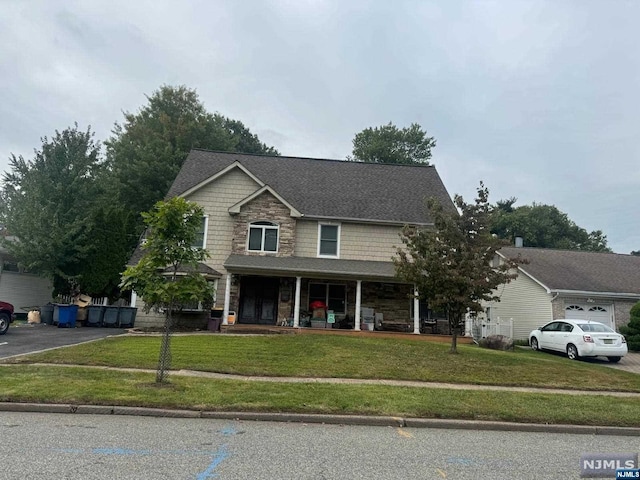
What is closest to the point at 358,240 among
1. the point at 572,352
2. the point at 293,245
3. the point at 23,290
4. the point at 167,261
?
the point at 293,245

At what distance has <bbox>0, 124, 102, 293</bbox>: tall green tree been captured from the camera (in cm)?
2147

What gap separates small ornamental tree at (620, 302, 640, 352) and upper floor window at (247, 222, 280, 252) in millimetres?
16450

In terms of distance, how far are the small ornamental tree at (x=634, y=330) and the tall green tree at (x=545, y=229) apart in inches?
1291

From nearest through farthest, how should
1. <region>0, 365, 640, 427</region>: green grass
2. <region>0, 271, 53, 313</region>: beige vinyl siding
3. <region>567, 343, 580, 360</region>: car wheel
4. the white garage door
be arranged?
1. <region>0, 365, 640, 427</region>: green grass
2. <region>567, 343, 580, 360</region>: car wheel
3. the white garage door
4. <region>0, 271, 53, 313</region>: beige vinyl siding

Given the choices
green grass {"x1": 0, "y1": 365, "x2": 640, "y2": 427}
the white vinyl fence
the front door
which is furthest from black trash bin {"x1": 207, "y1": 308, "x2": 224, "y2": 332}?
the white vinyl fence

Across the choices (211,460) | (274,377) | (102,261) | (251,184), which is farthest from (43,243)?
(211,460)

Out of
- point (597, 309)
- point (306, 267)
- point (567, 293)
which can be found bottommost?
point (597, 309)

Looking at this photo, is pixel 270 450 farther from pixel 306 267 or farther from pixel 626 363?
pixel 626 363

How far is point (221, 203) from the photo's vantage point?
21.4 m

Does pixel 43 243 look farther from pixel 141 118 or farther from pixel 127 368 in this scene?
pixel 141 118

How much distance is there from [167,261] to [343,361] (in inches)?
220

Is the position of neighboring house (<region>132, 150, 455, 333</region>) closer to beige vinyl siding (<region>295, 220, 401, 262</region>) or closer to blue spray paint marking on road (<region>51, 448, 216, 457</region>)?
beige vinyl siding (<region>295, 220, 401, 262</region>)

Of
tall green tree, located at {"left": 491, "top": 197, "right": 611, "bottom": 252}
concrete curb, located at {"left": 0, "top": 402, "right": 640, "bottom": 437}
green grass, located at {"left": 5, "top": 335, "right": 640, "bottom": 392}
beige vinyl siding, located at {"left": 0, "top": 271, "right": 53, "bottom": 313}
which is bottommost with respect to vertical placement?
concrete curb, located at {"left": 0, "top": 402, "right": 640, "bottom": 437}

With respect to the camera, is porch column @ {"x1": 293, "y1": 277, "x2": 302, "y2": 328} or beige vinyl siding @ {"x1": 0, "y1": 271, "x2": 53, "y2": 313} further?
beige vinyl siding @ {"x1": 0, "y1": 271, "x2": 53, "y2": 313}
